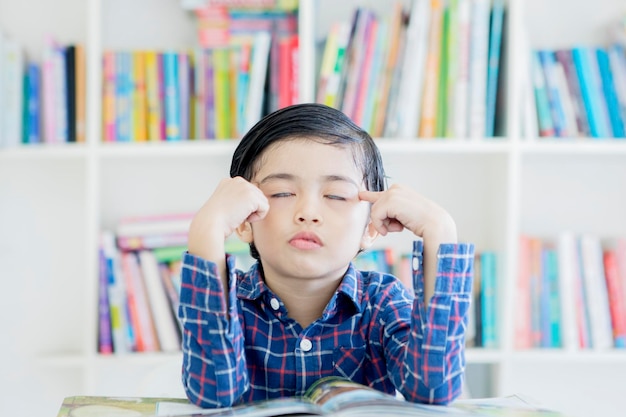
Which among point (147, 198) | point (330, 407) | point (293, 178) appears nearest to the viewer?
point (330, 407)

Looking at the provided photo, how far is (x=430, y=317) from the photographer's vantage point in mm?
883

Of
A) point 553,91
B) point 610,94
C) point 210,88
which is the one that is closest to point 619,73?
point 610,94

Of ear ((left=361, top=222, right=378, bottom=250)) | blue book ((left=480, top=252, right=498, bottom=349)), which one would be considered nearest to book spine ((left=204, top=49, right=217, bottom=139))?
blue book ((left=480, top=252, right=498, bottom=349))

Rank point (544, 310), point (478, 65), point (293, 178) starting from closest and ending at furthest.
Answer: point (293, 178)
point (478, 65)
point (544, 310)

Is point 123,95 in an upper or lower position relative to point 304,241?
upper

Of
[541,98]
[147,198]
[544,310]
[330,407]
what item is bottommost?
[330,407]

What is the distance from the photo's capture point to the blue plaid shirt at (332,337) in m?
0.89

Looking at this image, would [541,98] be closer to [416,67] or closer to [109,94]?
[416,67]

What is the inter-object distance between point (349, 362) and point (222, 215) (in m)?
0.26

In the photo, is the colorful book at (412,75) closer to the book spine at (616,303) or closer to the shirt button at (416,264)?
the book spine at (616,303)

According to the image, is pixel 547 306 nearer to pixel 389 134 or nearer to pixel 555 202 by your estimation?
pixel 555 202

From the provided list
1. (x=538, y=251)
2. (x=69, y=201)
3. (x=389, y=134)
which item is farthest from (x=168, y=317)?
(x=538, y=251)

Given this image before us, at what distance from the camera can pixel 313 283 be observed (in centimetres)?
105

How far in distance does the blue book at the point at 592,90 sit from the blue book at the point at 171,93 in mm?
1007
